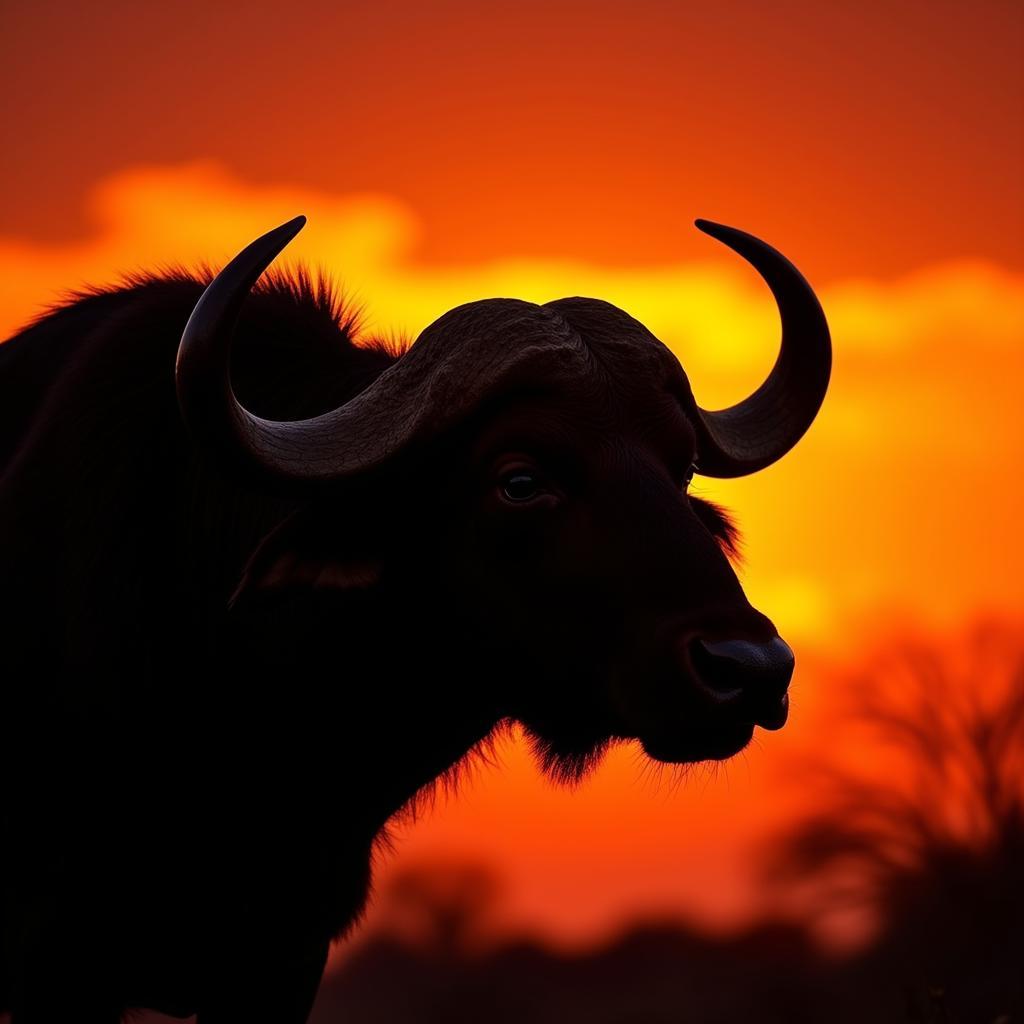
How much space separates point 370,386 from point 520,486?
2.20ft

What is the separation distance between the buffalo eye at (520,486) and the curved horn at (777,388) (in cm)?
106

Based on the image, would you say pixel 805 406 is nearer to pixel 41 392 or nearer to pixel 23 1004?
pixel 41 392

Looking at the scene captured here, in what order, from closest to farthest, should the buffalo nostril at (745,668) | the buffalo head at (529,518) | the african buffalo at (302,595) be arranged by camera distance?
the buffalo nostril at (745,668)
the buffalo head at (529,518)
the african buffalo at (302,595)

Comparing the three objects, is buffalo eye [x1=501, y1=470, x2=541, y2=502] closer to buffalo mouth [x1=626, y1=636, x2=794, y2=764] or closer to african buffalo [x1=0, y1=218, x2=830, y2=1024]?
african buffalo [x1=0, y1=218, x2=830, y2=1024]

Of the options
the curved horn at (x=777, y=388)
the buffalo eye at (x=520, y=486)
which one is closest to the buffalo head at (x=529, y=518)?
the buffalo eye at (x=520, y=486)

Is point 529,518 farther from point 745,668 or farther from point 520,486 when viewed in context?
point 745,668

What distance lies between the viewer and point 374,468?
5234 mm

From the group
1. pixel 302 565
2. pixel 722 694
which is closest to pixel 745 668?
pixel 722 694

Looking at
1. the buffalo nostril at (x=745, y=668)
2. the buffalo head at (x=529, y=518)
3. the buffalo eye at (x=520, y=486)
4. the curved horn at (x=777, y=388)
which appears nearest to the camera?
the buffalo nostril at (x=745, y=668)

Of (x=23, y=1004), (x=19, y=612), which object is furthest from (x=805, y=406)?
(x=23, y=1004)

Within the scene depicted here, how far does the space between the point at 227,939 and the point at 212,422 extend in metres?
2.06

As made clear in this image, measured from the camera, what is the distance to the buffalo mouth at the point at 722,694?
4.66 m

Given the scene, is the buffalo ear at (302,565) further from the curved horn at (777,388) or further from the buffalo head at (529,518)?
the curved horn at (777,388)

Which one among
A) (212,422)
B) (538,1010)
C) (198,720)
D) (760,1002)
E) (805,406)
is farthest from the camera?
(538,1010)
